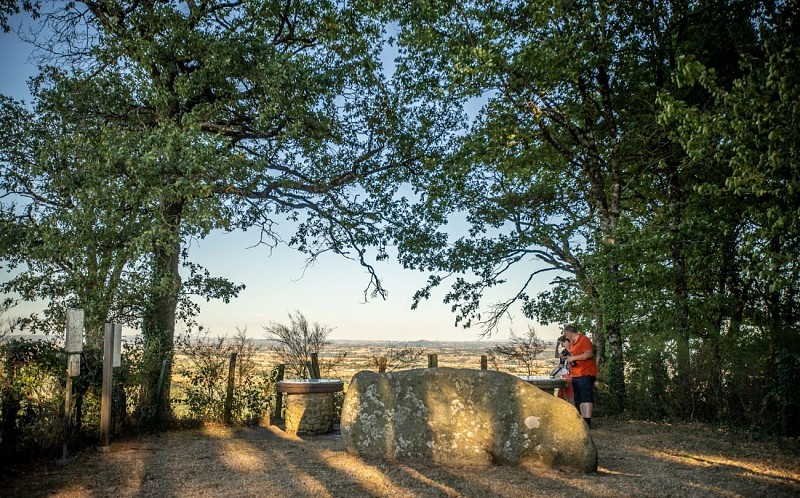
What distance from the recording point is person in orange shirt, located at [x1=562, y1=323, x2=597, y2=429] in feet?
35.0

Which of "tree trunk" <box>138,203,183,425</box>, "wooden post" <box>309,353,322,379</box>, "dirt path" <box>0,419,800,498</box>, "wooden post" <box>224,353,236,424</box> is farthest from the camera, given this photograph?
"wooden post" <box>309,353,322,379</box>

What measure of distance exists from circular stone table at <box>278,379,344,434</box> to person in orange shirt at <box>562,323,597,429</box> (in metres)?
4.79

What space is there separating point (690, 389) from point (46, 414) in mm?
12218

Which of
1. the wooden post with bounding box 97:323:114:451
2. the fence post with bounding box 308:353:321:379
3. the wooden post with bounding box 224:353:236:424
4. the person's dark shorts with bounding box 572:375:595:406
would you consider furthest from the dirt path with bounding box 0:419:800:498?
the fence post with bounding box 308:353:321:379

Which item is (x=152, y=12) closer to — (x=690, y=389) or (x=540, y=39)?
(x=540, y=39)

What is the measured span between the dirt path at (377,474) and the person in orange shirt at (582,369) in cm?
117

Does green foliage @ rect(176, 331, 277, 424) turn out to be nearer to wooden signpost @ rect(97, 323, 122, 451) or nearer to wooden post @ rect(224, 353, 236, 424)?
wooden post @ rect(224, 353, 236, 424)

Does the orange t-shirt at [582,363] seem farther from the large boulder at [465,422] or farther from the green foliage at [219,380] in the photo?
the green foliage at [219,380]

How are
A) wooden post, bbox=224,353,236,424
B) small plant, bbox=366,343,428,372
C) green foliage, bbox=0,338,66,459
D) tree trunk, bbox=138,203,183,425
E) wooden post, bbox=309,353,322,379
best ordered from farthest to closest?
small plant, bbox=366,343,428,372 → wooden post, bbox=309,353,322,379 → wooden post, bbox=224,353,236,424 → tree trunk, bbox=138,203,183,425 → green foliage, bbox=0,338,66,459

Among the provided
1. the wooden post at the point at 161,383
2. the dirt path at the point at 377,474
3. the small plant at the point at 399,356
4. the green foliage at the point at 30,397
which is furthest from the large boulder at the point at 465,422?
the small plant at the point at 399,356

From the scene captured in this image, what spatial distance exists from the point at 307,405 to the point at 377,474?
4.19 m

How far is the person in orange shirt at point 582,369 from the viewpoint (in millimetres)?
10680

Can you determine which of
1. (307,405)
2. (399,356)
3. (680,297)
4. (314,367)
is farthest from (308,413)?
(680,297)

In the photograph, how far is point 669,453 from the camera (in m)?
8.70
